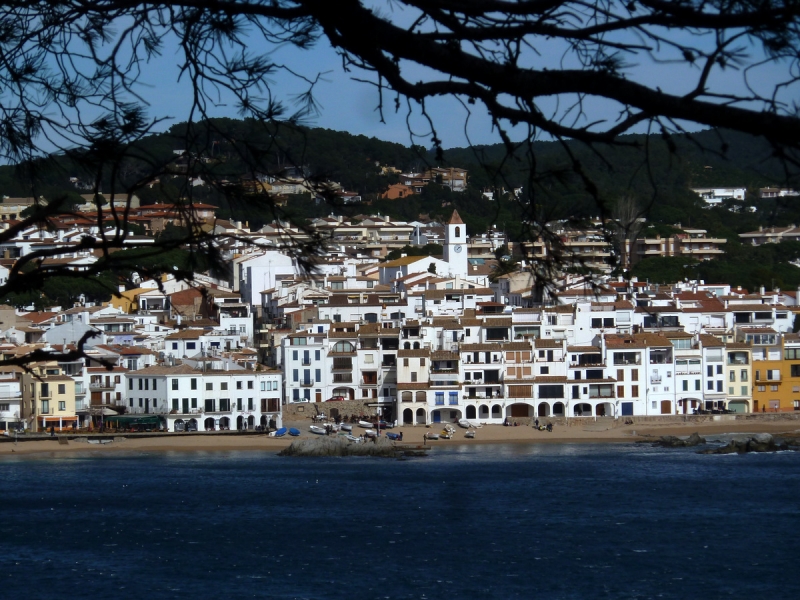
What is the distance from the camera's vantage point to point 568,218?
3652 mm

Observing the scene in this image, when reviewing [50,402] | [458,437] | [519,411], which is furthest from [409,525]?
[50,402]

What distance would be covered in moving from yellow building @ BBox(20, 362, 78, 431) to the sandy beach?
4.08 ft

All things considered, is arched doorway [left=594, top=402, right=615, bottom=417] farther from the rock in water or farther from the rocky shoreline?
the rock in water

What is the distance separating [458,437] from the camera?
37656mm

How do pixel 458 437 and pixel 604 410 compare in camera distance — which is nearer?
pixel 458 437

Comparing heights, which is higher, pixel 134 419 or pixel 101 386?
pixel 101 386

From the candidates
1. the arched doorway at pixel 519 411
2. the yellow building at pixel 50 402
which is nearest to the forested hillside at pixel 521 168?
the yellow building at pixel 50 402

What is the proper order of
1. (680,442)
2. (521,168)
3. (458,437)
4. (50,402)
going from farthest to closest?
(458,437), (50,402), (680,442), (521,168)

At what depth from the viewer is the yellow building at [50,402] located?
36625 millimetres

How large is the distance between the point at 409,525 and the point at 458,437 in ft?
42.7

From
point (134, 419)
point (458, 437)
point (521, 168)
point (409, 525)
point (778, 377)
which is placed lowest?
point (409, 525)

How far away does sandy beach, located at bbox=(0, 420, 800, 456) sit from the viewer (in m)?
36.0

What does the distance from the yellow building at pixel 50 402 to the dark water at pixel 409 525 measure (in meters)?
1.93

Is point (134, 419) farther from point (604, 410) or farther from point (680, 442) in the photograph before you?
point (680, 442)
